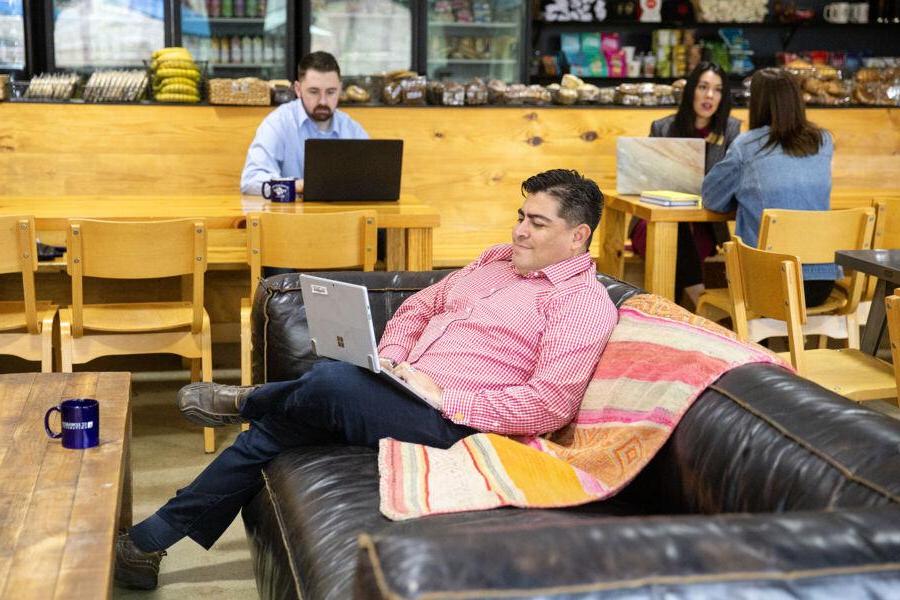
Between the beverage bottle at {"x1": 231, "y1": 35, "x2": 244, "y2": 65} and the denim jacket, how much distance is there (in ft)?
11.4

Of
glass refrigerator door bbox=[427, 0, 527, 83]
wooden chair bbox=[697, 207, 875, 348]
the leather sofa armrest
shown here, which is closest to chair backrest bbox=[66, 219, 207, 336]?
wooden chair bbox=[697, 207, 875, 348]

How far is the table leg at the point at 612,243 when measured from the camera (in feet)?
15.9

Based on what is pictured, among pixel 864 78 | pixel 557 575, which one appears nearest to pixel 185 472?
pixel 557 575

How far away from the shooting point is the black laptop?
4125mm

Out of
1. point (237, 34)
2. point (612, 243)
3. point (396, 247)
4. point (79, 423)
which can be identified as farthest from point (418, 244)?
point (237, 34)

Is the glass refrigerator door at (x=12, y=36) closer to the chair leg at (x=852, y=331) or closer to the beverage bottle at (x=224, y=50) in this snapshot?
the beverage bottle at (x=224, y=50)

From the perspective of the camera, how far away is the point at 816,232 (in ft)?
12.7

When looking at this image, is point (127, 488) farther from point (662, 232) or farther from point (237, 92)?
point (237, 92)

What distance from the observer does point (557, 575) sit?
108 centimetres

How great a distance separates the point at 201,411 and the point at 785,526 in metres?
1.91

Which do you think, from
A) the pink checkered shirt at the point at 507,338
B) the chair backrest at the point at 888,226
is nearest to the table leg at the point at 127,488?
the pink checkered shirt at the point at 507,338

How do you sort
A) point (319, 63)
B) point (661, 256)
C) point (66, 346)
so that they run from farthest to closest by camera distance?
point (319, 63)
point (661, 256)
point (66, 346)

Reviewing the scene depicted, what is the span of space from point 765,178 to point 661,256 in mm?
494

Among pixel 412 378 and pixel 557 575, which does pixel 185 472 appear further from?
pixel 557 575
